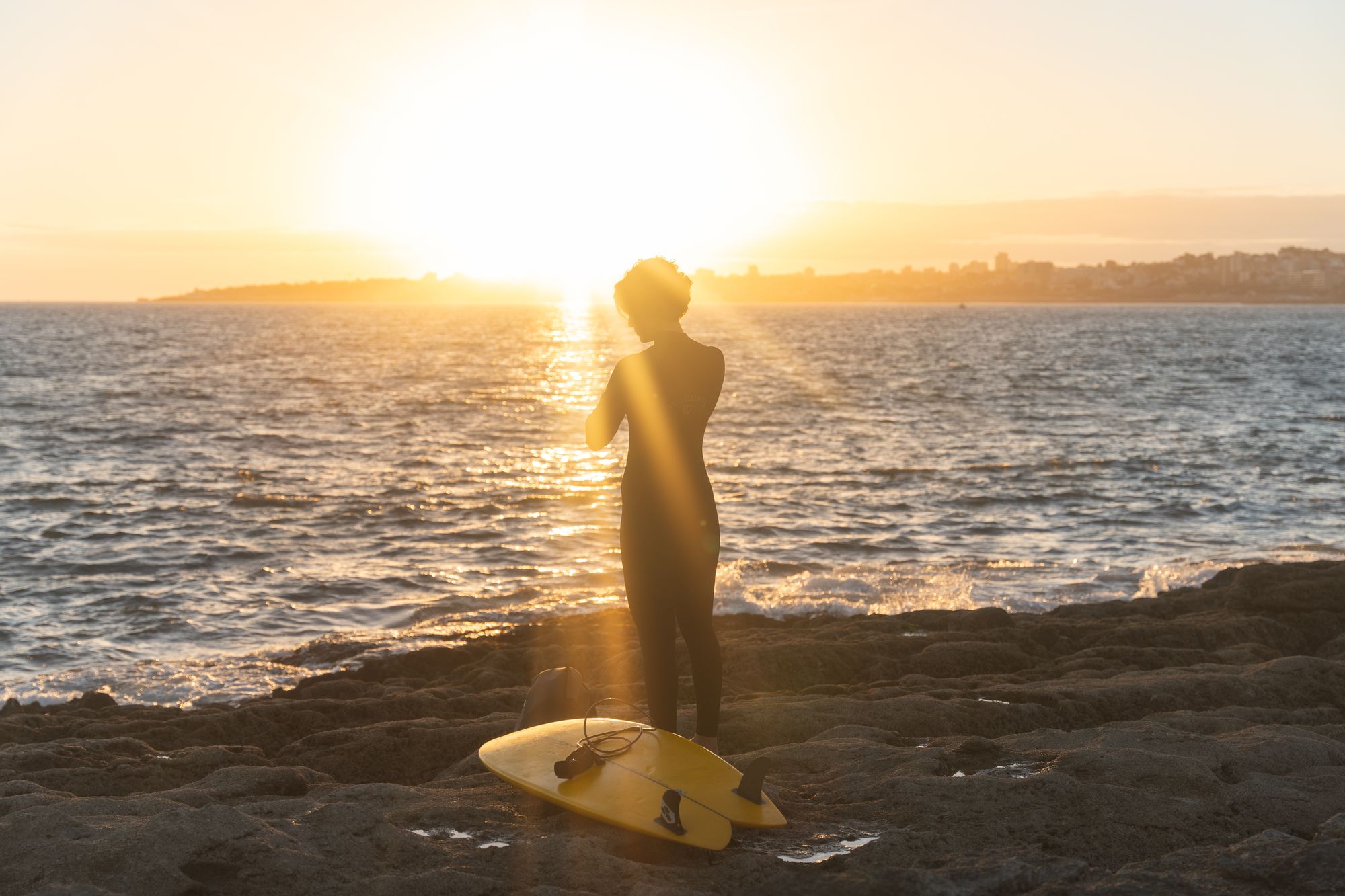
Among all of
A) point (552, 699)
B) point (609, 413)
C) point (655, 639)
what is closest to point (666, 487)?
point (609, 413)

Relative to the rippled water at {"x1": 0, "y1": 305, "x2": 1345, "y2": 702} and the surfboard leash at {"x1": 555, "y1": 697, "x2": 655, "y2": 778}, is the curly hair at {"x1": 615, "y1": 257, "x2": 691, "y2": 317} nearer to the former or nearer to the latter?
the surfboard leash at {"x1": 555, "y1": 697, "x2": 655, "y2": 778}

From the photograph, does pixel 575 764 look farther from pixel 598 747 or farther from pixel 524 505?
pixel 524 505

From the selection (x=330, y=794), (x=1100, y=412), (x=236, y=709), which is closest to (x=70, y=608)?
(x=236, y=709)

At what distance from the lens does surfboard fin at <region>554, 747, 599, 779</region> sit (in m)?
4.77

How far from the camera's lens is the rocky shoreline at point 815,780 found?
395 cm

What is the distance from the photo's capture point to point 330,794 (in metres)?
4.97

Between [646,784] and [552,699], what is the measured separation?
1275 mm

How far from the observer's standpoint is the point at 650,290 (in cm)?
507

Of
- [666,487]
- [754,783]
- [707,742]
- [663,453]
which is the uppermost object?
[663,453]

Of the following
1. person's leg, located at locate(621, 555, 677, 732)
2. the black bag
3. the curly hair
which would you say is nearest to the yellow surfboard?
person's leg, located at locate(621, 555, 677, 732)

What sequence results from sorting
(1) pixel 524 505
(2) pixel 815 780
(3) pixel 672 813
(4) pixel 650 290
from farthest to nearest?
(1) pixel 524 505 < (2) pixel 815 780 < (4) pixel 650 290 < (3) pixel 672 813

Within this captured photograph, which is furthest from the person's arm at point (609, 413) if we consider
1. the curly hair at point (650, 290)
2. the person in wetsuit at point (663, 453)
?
the curly hair at point (650, 290)

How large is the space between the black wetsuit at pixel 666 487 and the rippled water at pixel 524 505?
5789 millimetres

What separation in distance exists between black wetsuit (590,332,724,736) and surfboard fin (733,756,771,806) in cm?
76
